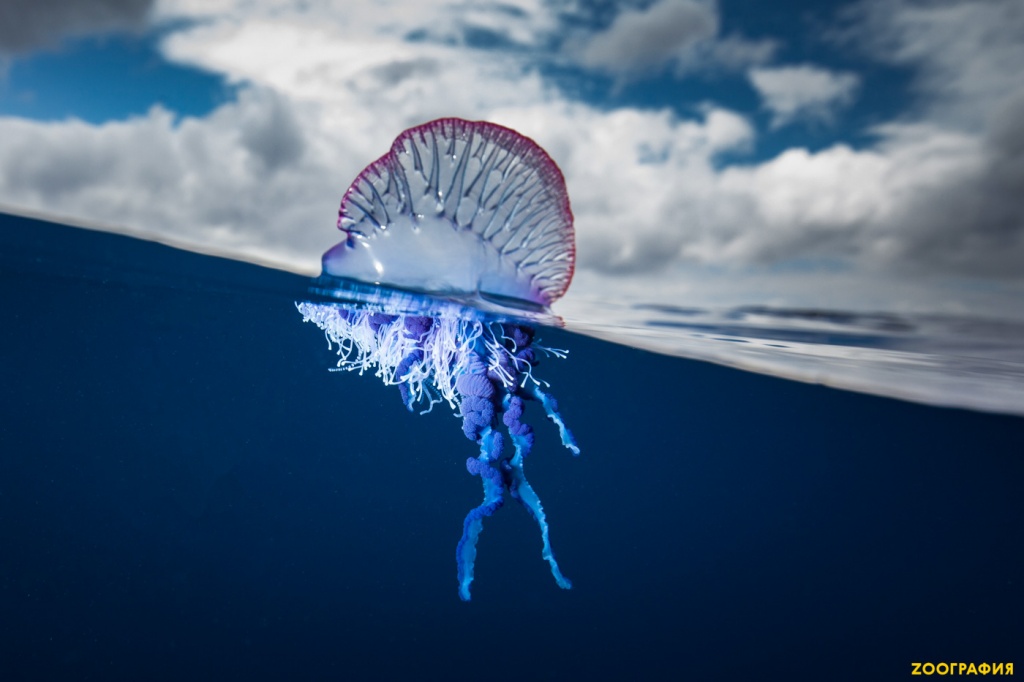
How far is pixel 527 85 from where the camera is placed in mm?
3172

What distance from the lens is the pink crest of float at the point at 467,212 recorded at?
2533 mm

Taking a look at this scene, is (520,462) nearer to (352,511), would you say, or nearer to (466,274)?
(466,274)

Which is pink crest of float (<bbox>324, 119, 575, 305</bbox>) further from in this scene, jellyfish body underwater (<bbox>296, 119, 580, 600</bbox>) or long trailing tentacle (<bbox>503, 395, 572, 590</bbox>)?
long trailing tentacle (<bbox>503, 395, 572, 590</bbox>)

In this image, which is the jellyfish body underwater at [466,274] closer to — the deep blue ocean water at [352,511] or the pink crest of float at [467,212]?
the pink crest of float at [467,212]

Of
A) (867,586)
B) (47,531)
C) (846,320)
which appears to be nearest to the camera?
(846,320)

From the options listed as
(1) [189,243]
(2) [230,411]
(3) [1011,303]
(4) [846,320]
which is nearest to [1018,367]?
(4) [846,320]

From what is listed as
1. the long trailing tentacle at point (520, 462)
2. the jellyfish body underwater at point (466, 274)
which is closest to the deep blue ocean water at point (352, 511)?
the jellyfish body underwater at point (466, 274)

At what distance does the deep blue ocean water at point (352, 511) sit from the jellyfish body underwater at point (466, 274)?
189 centimetres

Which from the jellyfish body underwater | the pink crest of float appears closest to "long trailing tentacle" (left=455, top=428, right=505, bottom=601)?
the jellyfish body underwater

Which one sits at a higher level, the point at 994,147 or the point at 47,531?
the point at 994,147

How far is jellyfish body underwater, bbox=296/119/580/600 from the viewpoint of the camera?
2.56m

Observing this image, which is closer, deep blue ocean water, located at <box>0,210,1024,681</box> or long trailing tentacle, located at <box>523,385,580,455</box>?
long trailing tentacle, located at <box>523,385,580,455</box>

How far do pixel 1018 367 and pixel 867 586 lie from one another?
17.3m

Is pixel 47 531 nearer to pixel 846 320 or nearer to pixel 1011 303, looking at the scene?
pixel 846 320
